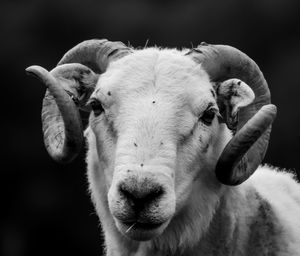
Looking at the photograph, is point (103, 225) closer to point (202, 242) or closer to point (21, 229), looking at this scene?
point (202, 242)

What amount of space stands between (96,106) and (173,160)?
0.90 meters

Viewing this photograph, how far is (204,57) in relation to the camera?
23.9 ft

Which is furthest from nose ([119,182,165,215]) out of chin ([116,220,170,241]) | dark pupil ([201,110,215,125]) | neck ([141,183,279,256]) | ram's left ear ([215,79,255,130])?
ram's left ear ([215,79,255,130])

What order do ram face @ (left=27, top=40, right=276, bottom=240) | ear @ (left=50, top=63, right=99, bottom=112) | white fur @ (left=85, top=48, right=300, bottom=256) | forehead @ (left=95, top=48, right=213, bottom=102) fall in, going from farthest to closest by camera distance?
ear @ (left=50, top=63, right=99, bottom=112)
forehead @ (left=95, top=48, right=213, bottom=102)
white fur @ (left=85, top=48, right=300, bottom=256)
ram face @ (left=27, top=40, right=276, bottom=240)

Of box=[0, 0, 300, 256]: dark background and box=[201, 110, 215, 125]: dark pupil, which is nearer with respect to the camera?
box=[201, 110, 215, 125]: dark pupil

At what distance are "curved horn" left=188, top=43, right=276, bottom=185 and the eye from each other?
90cm

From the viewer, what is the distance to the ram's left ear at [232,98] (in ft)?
22.9

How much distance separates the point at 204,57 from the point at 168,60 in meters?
0.33

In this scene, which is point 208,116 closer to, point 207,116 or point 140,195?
point 207,116

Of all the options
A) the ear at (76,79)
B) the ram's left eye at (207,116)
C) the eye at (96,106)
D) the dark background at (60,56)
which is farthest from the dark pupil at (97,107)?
the dark background at (60,56)

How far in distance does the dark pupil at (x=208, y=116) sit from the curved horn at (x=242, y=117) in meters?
0.24

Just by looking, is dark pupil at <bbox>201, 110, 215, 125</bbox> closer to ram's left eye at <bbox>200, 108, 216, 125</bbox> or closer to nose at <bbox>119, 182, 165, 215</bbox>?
ram's left eye at <bbox>200, 108, 216, 125</bbox>

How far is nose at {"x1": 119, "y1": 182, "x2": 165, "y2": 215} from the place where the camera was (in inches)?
240

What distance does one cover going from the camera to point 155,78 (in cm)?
693
